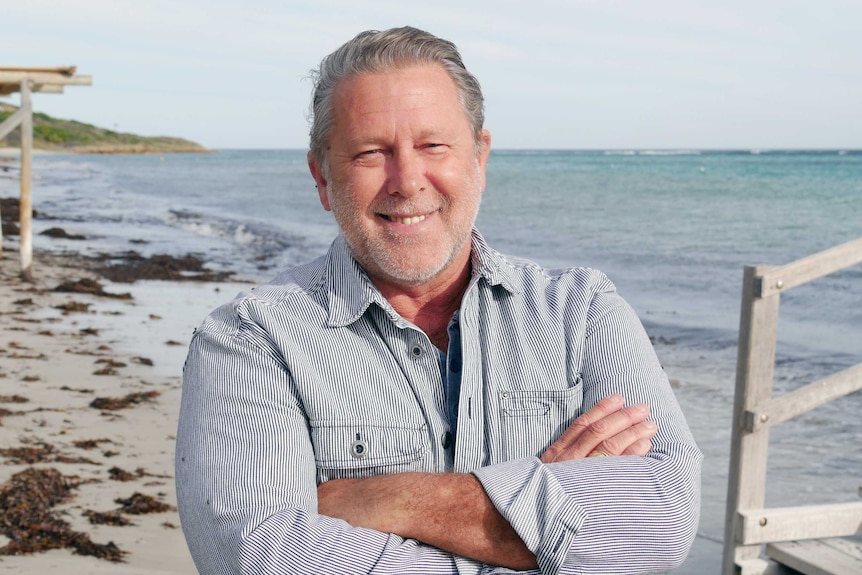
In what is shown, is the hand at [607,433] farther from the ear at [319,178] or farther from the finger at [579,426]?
the ear at [319,178]

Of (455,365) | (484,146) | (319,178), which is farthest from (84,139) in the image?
(455,365)

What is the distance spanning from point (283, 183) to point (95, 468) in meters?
48.5

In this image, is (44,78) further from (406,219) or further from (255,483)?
(255,483)

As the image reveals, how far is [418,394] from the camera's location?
2.33m

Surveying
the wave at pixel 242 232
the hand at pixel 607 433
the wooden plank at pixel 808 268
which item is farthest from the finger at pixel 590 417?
the wave at pixel 242 232

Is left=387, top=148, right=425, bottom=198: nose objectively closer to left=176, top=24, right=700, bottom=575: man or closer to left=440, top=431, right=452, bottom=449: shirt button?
left=176, top=24, right=700, bottom=575: man

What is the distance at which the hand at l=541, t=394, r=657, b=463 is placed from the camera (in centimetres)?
224

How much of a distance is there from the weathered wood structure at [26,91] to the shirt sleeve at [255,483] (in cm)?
1072

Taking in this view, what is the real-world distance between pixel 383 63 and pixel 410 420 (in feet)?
2.94

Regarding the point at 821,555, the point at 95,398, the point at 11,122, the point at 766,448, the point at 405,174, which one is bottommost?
the point at 95,398

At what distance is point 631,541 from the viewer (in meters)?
2.10

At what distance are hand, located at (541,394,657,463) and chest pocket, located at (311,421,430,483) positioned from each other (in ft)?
1.11

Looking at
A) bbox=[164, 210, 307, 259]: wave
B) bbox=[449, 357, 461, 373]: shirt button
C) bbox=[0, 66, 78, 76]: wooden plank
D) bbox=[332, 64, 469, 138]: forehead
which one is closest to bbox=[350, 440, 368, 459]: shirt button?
bbox=[449, 357, 461, 373]: shirt button

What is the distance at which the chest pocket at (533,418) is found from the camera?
232 cm
